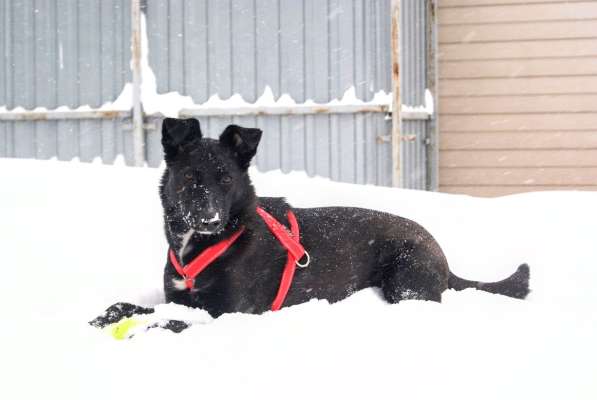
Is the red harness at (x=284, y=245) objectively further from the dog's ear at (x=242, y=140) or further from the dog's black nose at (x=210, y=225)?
the dog's ear at (x=242, y=140)

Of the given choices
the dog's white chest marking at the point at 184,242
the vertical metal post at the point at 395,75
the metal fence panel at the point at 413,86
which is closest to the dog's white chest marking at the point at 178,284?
the dog's white chest marking at the point at 184,242

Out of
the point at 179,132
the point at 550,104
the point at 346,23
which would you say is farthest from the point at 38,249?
the point at 550,104

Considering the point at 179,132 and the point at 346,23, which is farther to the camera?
the point at 346,23

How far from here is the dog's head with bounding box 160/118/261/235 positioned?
3.33 meters

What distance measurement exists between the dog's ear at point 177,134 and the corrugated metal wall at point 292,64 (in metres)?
4.82

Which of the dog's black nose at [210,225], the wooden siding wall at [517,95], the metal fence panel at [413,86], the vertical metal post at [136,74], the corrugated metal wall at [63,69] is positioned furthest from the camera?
the wooden siding wall at [517,95]

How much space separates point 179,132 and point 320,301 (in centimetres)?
122

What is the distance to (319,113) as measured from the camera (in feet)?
27.3

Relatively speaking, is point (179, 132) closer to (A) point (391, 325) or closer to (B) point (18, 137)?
(A) point (391, 325)

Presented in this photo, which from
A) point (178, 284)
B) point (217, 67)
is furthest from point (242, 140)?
point (217, 67)

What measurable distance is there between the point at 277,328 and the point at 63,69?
6.95m

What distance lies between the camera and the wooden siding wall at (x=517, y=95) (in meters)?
10.1

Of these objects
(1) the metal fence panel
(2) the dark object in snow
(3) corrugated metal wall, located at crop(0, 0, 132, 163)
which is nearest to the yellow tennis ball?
(2) the dark object in snow

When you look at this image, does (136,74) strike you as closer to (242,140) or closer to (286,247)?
(242,140)
